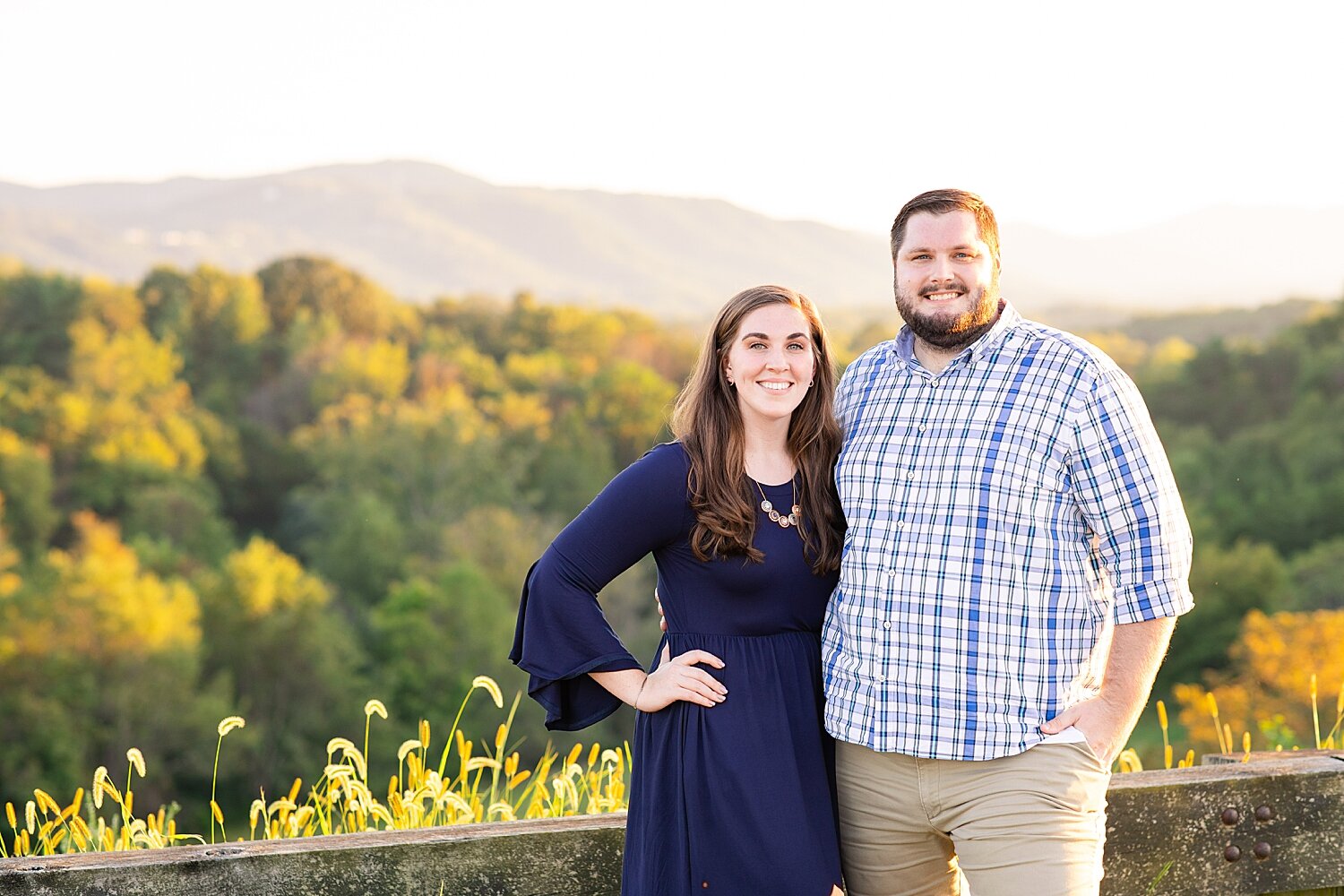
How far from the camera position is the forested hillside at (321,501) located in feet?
97.6

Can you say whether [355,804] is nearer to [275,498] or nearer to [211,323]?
[275,498]

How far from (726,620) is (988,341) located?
738 millimetres

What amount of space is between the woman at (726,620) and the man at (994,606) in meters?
0.09

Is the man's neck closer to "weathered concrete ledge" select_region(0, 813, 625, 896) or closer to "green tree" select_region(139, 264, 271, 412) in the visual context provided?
"weathered concrete ledge" select_region(0, 813, 625, 896)

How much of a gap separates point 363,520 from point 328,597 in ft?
12.2

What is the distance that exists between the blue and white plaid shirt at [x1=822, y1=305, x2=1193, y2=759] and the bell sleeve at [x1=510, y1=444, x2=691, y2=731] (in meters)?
0.37

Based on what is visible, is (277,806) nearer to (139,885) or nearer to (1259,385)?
(139,885)

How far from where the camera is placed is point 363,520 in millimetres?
37750

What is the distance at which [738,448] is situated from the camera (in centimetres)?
Result: 262

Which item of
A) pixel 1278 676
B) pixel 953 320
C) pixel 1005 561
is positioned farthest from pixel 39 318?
pixel 1005 561

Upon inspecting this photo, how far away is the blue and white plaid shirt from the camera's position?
238 centimetres

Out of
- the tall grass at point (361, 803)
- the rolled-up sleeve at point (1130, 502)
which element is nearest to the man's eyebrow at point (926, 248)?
the rolled-up sleeve at point (1130, 502)

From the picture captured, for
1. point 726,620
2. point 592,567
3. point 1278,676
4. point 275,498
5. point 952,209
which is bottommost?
point 1278,676

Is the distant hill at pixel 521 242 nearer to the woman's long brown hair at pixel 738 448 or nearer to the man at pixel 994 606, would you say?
the woman's long brown hair at pixel 738 448
